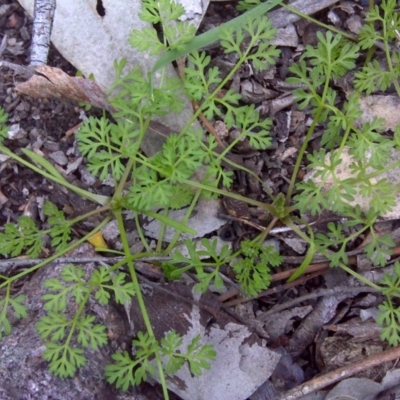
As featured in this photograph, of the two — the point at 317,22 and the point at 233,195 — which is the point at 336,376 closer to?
the point at 233,195

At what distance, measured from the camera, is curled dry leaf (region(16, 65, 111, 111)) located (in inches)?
108

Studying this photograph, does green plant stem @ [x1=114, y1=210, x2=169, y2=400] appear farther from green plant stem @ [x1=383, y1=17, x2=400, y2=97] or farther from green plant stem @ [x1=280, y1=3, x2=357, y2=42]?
green plant stem @ [x1=383, y1=17, x2=400, y2=97]

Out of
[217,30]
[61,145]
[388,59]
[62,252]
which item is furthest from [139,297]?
[388,59]

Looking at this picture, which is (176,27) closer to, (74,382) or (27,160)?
(27,160)

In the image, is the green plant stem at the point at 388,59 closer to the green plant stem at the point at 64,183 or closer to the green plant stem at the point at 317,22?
the green plant stem at the point at 317,22

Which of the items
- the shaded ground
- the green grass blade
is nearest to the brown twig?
the shaded ground

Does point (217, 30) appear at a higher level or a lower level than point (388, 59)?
higher

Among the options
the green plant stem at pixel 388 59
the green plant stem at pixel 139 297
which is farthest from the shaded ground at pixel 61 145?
the green plant stem at pixel 388 59

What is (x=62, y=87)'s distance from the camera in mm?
2795

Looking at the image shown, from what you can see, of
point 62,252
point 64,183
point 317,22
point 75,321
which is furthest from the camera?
point 317,22

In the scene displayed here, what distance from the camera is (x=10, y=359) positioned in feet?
8.39

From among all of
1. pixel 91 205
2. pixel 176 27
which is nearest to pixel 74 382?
pixel 91 205

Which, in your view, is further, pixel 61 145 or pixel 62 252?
pixel 61 145

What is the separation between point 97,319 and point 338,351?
1139 millimetres
